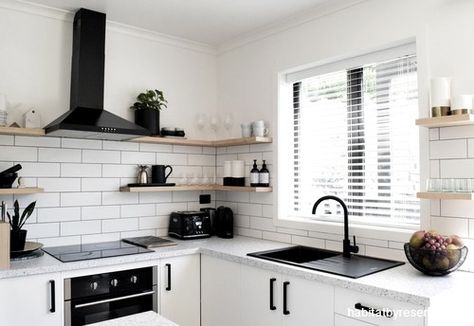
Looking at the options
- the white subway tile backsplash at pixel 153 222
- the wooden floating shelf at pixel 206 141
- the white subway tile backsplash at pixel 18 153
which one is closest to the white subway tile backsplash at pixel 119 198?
the white subway tile backsplash at pixel 153 222

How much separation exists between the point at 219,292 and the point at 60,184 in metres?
1.32

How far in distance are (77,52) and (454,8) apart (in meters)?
2.34

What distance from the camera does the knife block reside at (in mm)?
2211

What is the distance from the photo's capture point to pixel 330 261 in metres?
2.39

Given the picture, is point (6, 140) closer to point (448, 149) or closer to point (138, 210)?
point (138, 210)

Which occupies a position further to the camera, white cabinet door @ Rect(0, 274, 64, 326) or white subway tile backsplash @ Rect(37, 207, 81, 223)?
white subway tile backsplash @ Rect(37, 207, 81, 223)

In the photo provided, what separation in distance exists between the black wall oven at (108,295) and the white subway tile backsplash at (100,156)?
0.88 m

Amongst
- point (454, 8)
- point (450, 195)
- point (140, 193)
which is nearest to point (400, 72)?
point (454, 8)

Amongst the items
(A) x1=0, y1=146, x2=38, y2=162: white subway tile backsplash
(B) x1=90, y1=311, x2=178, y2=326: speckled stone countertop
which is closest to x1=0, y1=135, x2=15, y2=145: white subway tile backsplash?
(A) x1=0, y1=146, x2=38, y2=162: white subway tile backsplash

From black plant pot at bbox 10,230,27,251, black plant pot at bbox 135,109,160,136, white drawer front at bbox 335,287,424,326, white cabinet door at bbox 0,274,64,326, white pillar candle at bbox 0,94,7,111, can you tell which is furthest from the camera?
black plant pot at bbox 135,109,160,136

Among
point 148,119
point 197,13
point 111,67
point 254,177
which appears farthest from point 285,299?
point 111,67

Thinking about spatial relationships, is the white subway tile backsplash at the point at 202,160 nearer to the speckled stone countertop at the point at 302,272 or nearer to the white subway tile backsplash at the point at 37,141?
the speckled stone countertop at the point at 302,272

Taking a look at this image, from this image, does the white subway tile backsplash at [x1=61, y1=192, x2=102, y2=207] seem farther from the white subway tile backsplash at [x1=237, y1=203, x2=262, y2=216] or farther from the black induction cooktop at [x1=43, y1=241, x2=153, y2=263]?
the white subway tile backsplash at [x1=237, y1=203, x2=262, y2=216]

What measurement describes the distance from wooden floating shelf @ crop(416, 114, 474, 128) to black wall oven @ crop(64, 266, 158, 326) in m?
1.84
